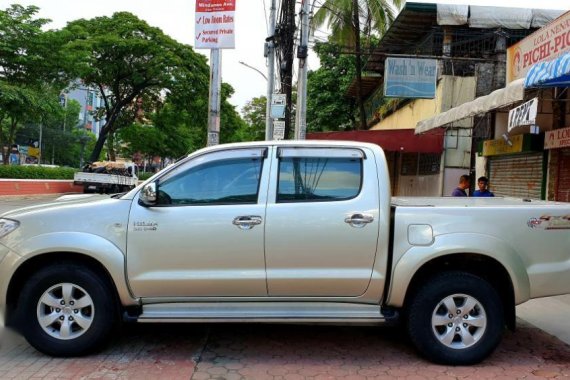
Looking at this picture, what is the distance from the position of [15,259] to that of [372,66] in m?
20.0

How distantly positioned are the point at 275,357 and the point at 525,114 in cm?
581

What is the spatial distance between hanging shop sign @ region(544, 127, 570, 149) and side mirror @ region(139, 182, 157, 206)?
7649 mm

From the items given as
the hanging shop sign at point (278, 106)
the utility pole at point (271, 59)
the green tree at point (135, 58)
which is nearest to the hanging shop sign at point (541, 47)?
the hanging shop sign at point (278, 106)

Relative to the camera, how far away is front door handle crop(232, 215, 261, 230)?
14.4 ft

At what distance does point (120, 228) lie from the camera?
14.4 ft

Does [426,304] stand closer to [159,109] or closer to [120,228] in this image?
[120,228]

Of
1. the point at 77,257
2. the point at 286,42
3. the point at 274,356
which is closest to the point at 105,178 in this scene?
the point at 286,42

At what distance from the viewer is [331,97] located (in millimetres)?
30312

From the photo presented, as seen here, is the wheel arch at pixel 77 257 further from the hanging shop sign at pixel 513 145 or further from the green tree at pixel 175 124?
the green tree at pixel 175 124

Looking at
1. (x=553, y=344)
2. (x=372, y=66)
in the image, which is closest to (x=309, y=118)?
(x=372, y=66)

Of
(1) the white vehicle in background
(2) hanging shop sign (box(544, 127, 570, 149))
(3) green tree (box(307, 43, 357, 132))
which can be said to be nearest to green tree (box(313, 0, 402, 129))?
(3) green tree (box(307, 43, 357, 132))

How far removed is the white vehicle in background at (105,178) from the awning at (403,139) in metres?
16.6

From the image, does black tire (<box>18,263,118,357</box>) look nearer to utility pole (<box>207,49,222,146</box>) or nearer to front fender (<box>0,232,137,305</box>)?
front fender (<box>0,232,137,305</box>)

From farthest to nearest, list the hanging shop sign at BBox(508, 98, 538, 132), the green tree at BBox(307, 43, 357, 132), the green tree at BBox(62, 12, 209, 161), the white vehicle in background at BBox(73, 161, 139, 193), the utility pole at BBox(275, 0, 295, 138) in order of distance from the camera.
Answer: the green tree at BBox(307, 43, 357, 132)
the green tree at BBox(62, 12, 209, 161)
the white vehicle in background at BBox(73, 161, 139, 193)
the utility pole at BBox(275, 0, 295, 138)
the hanging shop sign at BBox(508, 98, 538, 132)
